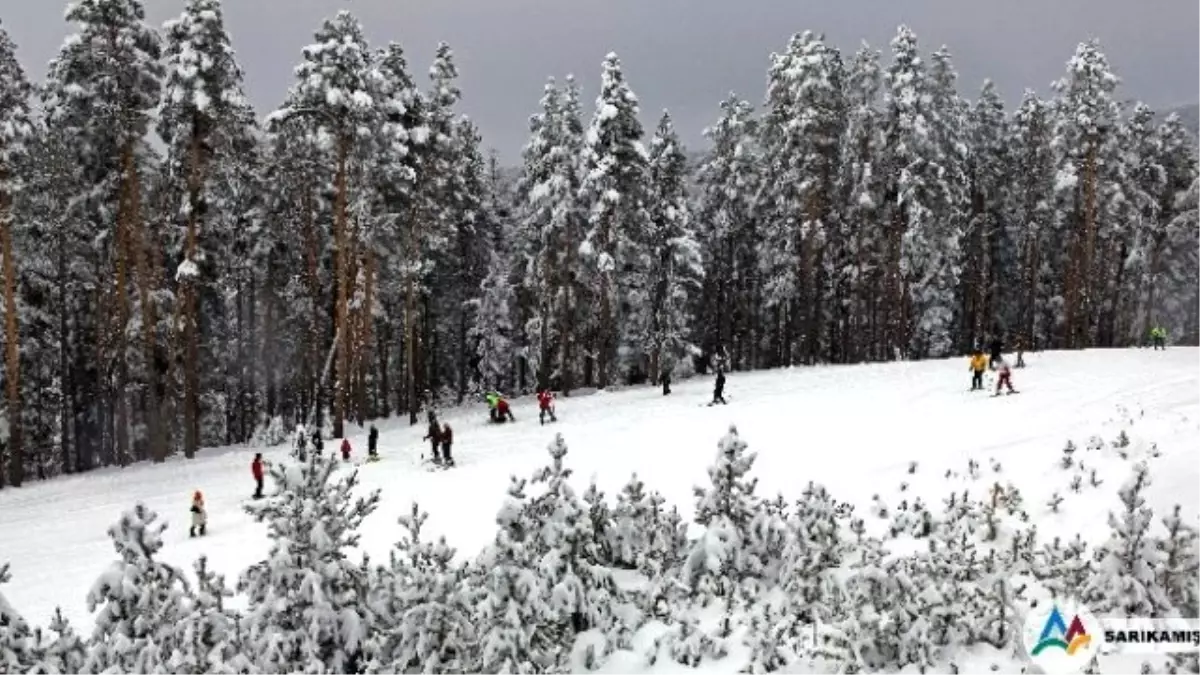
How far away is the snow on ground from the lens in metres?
16.4

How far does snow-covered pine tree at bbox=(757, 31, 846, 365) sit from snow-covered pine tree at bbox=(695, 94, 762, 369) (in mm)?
1622

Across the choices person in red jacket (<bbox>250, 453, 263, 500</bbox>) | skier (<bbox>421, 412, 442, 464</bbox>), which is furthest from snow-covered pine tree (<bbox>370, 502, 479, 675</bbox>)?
skier (<bbox>421, 412, 442, 464</bbox>)

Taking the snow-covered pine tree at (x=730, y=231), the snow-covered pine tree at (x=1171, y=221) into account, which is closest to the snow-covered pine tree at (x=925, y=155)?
the snow-covered pine tree at (x=730, y=231)

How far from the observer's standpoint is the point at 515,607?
32.4 ft

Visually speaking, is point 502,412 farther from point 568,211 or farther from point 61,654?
point 61,654

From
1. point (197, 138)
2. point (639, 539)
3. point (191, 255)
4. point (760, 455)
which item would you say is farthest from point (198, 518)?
point (197, 138)

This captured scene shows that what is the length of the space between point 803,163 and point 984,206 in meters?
15.0

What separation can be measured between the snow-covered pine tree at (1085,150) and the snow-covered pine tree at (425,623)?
140ft

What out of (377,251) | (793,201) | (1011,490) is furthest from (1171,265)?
(1011,490)

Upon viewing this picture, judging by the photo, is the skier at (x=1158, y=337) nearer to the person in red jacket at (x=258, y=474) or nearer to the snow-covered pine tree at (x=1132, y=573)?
the snow-covered pine tree at (x=1132, y=573)

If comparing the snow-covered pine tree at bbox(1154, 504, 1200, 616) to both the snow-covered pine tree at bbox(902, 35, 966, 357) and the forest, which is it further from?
the snow-covered pine tree at bbox(902, 35, 966, 357)

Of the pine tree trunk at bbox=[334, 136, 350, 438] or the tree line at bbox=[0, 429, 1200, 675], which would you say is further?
the pine tree trunk at bbox=[334, 136, 350, 438]

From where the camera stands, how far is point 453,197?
4481cm

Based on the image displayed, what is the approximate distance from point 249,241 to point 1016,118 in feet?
143
